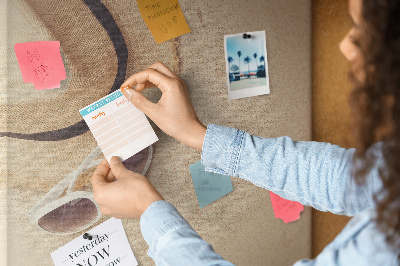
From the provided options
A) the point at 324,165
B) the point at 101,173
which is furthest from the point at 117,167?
the point at 324,165

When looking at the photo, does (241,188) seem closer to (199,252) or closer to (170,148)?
(170,148)

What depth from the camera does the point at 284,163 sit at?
0.68 m

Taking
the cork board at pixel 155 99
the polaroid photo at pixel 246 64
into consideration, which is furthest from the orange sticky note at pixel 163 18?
the polaroid photo at pixel 246 64

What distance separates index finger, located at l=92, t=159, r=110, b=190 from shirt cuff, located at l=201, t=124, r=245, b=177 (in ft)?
0.67

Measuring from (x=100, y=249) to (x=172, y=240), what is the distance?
0.95 feet

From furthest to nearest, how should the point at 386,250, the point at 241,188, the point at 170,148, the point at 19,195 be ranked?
the point at 241,188 → the point at 170,148 → the point at 19,195 → the point at 386,250

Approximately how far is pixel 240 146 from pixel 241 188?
232 mm

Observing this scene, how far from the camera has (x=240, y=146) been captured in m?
0.69

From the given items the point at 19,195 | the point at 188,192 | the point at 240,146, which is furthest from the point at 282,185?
the point at 19,195

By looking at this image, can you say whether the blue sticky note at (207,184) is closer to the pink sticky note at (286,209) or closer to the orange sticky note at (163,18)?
the pink sticky note at (286,209)

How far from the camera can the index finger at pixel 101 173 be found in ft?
2.23

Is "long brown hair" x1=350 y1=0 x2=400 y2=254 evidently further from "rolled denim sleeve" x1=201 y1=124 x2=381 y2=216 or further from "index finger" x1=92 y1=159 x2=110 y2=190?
"index finger" x1=92 y1=159 x2=110 y2=190

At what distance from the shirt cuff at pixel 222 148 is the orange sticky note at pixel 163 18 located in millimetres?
A: 234

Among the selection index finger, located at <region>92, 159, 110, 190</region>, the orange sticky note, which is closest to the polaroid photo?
the orange sticky note
